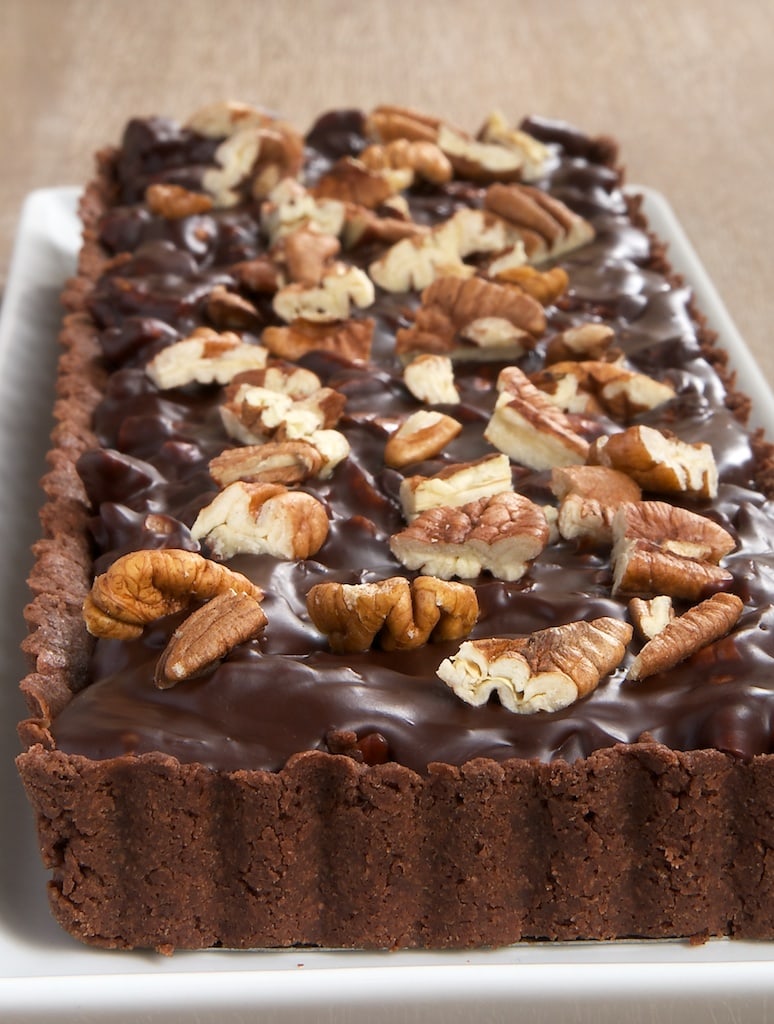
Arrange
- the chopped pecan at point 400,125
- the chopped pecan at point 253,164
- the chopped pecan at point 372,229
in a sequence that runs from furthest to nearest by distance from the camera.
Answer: the chopped pecan at point 400,125, the chopped pecan at point 253,164, the chopped pecan at point 372,229

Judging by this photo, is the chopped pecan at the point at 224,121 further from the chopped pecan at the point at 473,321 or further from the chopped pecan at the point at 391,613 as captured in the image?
the chopped pecan at the point at 391,613

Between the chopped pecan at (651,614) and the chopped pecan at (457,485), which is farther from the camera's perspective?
the chopped pecan at (457,485)

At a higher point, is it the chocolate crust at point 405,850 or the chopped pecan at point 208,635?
the chopped pecan at point 208,635

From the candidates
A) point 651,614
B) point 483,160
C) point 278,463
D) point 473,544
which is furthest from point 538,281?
point 651,614

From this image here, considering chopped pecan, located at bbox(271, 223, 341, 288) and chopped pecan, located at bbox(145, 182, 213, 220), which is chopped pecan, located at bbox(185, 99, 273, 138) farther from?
chopped pecan, located at bbox(271, 223, 341, 288)

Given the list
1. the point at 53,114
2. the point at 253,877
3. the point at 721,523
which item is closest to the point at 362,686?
the point at 253,877

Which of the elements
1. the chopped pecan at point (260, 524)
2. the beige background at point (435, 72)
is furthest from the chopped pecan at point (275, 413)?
the beige background at point (435, 72)

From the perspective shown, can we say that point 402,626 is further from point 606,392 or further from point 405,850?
point 606,392
